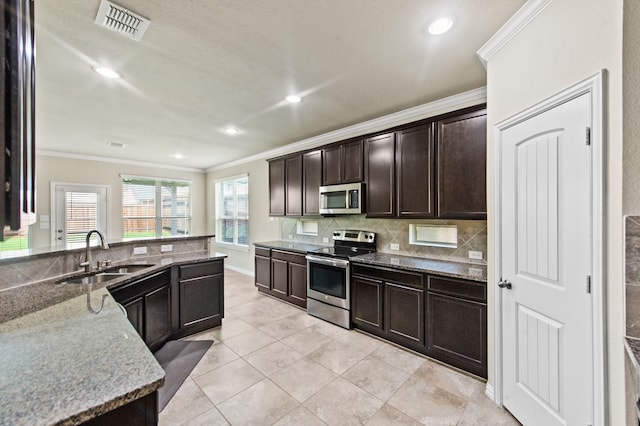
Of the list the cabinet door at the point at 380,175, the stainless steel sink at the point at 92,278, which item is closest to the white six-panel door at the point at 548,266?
the cabinet door at the point at 380,175

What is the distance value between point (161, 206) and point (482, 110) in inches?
279

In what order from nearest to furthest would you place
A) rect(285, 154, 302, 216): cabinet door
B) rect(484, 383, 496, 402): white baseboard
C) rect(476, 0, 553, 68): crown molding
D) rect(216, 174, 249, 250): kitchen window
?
rect(476, 0, 553, 68): crown molding < rect(484, 383, 496, 402): white baseboard < rect(285, 154, 302, 216): cabinet door < rect(216, 174, 249, 250): kitchen window

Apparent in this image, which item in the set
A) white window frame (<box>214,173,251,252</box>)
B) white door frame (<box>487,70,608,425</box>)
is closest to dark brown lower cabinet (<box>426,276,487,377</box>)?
white door frame (<box>487,70,608,425</box>)

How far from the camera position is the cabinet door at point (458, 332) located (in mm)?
2266

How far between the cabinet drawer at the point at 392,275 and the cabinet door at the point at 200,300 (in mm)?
1762

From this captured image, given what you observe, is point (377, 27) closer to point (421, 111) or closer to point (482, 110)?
point (482, 110)

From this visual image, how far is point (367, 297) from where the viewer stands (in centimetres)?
310

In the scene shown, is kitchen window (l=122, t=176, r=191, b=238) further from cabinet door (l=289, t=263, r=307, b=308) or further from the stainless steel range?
the stainless steel range

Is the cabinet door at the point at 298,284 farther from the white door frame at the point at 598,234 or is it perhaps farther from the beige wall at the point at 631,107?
the beige wall at the point at 631,107

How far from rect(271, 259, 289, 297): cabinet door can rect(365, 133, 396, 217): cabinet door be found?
5.59 ft

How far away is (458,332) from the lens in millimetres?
2395

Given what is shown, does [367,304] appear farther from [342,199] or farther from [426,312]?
[342,199]

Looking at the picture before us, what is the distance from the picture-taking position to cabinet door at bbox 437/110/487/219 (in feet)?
8.21

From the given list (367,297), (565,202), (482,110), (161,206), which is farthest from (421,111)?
(161,206)
